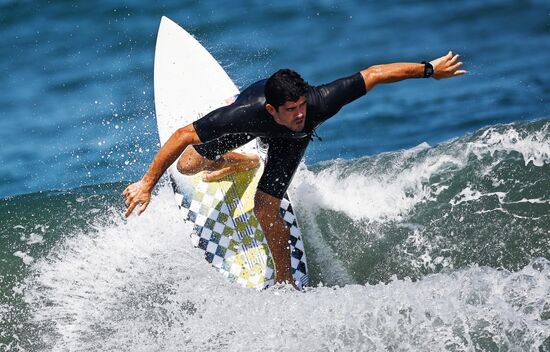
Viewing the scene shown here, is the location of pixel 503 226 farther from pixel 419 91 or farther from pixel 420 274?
A: pixel 419 91

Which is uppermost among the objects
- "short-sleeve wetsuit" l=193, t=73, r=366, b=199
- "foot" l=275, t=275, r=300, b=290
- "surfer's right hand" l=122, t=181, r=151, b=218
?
"short-sleeve wetsuit" l=193, t=73, r=366, b=199

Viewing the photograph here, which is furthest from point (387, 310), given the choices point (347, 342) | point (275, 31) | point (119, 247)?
point (275, 31)

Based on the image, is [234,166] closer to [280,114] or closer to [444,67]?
[280,114]

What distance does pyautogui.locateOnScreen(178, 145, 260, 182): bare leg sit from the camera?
702cm

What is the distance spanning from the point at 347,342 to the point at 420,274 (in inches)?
53.7

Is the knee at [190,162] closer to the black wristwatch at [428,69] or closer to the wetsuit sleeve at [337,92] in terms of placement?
the wetsuit sleeve at [337,92]

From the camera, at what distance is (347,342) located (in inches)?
223

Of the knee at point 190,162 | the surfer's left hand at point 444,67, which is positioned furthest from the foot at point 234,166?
the surfer's left hand at point 444,67

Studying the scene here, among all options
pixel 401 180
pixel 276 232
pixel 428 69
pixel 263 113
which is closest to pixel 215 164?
pixel 276 232

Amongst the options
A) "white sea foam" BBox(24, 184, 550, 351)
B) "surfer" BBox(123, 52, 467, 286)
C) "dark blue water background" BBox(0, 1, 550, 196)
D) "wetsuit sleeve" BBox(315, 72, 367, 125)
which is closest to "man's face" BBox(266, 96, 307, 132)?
"surfer" BBox(123, 52, 467, 286)

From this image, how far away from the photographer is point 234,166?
24.1 feet

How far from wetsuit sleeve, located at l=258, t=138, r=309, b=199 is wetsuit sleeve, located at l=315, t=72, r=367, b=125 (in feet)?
1.31

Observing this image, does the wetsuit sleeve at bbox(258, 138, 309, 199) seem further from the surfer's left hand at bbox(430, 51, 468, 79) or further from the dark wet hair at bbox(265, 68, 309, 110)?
the surfer's left hand at bbox(430, 51, 468, 79)

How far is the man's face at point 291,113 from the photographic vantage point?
18.8 ft
